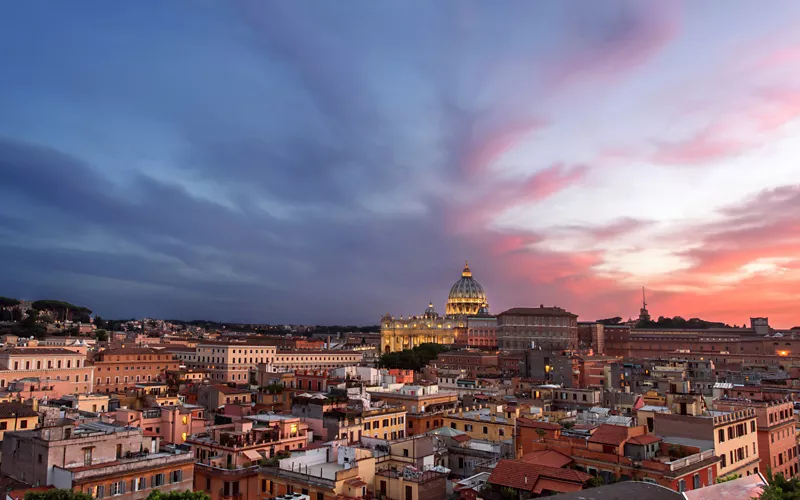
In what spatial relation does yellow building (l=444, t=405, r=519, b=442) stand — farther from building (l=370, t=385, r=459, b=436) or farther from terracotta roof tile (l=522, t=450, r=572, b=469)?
terracotta roof tile (l=522, t=450, r=572, b=469)

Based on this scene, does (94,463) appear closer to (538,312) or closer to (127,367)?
(127,367)

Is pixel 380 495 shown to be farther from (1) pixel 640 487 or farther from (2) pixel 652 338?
(2) pixel 652 338

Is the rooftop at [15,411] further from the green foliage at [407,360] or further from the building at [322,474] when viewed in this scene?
the green foliage at [407,360]

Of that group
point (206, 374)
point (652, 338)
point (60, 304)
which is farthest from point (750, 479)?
point (60, 304)

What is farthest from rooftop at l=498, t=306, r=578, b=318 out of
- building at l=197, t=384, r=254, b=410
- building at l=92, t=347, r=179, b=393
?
building at l=197, t=384, r=254, b=410

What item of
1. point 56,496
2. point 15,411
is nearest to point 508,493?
point 56,496

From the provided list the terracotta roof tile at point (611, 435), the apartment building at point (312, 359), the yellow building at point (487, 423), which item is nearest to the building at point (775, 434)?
the terracotta roof tile at point (611, 435)
